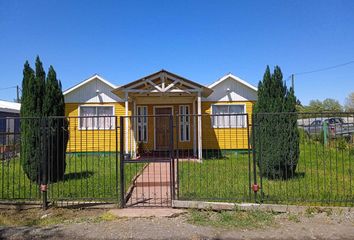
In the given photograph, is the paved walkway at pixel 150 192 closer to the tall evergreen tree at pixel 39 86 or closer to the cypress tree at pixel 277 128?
the cypress tree at pixel 277 128

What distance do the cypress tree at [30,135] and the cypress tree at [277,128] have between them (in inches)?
228

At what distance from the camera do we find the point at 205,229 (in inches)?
206

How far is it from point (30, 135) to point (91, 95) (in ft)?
26.5

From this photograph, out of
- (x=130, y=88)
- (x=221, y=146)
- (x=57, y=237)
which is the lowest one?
(x=57, y=237)

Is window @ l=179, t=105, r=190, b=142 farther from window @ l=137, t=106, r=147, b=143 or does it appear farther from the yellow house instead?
window @ l=137, t=106, r=147, b=143

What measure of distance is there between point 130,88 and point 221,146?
576 cm

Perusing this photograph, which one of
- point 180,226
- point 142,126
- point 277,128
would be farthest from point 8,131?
point 142,126

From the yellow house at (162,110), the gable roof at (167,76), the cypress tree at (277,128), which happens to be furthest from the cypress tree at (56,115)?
Result: the yellow house at (162,110)

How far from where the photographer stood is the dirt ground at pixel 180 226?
4980 millimetres

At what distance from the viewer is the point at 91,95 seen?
52.5ft

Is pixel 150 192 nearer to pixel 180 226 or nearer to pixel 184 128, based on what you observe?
pixel 180 226

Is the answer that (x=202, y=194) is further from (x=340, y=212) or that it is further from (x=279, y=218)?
(x=340, y=212)

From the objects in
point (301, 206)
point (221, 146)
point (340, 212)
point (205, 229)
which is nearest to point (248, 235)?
point (205, 229)

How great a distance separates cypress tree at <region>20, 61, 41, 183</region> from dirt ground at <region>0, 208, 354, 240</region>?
76.7 inches
